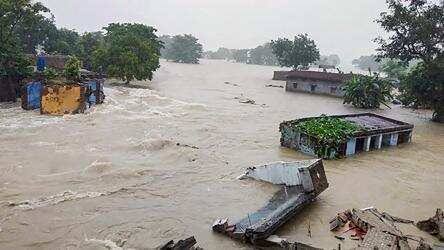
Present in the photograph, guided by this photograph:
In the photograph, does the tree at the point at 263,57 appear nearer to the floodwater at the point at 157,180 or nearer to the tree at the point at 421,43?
the tree at the point at 421,43

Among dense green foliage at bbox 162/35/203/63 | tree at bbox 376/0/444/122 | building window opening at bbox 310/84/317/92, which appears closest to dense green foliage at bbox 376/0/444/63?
tree at bbox 376/0/444/122

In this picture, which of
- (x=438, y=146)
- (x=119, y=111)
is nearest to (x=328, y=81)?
(x=438, y=146)

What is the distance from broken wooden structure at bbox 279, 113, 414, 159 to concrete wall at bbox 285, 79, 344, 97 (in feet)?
70.5

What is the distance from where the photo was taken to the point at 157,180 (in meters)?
13.0

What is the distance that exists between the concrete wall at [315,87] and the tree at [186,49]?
51.6 meters

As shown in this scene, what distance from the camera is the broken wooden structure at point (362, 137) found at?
670 inches

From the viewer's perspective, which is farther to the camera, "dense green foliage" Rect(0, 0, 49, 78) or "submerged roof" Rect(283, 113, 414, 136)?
"dense green foliage" Rect(0, 0, 49, 78)

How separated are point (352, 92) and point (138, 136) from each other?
21.2 meters

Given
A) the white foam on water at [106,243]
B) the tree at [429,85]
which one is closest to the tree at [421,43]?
the tree at [429,85]

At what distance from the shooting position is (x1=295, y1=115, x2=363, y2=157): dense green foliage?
53.9ft

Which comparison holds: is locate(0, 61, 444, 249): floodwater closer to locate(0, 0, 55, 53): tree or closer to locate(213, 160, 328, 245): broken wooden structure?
locate(213, 160, 328, 245): broken wooden structure

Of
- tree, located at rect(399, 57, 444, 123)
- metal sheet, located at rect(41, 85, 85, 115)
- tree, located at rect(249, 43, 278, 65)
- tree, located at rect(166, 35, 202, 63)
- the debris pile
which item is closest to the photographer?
the debris pile

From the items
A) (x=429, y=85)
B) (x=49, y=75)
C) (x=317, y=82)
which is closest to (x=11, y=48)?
(x=49, y=75)

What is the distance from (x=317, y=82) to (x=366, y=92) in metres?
10.3
